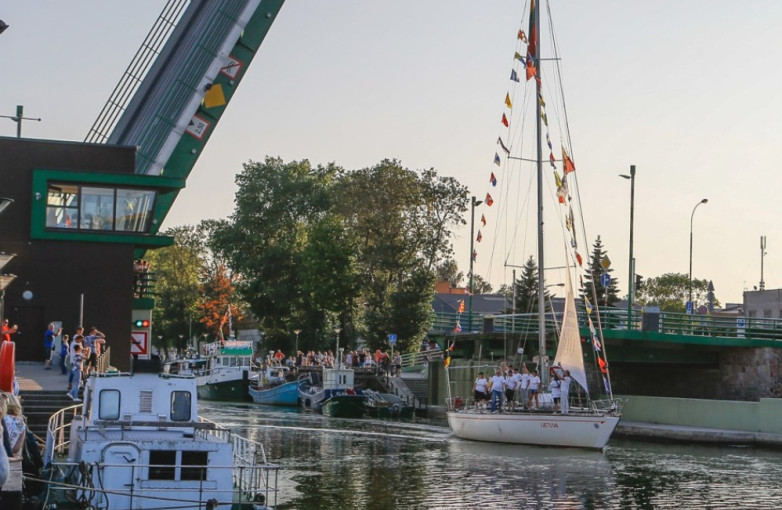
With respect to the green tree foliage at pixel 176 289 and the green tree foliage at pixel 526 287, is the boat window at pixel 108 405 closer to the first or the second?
the green tree foliage at pixel 526 287

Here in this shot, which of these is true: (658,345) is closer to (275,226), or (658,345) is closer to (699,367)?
(699,367)

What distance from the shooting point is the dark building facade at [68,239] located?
123ft

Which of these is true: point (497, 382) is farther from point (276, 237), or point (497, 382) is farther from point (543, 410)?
point (276, 237)

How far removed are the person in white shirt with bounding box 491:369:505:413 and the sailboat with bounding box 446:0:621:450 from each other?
0.36m

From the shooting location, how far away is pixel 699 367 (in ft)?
159

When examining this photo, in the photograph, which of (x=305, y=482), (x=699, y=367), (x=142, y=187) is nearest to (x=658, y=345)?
(x=699, y=367)

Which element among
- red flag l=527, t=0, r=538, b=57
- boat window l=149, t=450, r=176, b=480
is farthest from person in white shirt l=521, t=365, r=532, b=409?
boat window l=149, t=450, r=176, b=480

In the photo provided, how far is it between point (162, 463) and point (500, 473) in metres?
11.9

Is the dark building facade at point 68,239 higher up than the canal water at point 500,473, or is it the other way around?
the dark building facade at point 68,239

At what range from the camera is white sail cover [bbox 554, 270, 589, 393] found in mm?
35562

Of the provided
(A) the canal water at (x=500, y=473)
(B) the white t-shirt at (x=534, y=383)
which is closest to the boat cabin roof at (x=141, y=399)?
(A) the canal water at (x=500, y=473)

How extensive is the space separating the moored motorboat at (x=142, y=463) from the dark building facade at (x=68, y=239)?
19.2 metres

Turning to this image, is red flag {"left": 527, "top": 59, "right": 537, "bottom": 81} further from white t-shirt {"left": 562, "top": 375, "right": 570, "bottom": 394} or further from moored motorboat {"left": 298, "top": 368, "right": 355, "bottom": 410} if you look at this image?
moored motorboat {"left": 298, "top": 368, "right": 355, "bottom": 410}

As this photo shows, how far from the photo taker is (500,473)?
27.4 m
